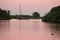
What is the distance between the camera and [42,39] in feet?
59.4

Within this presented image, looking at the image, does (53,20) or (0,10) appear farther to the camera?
(0,10)

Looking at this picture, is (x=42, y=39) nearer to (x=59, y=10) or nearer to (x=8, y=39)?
(x=8, y=39)

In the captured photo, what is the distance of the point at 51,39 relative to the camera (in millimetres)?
18219

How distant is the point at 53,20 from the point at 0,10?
1113 inches

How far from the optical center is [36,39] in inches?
704

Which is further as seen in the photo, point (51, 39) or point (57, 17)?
point (57, 17)

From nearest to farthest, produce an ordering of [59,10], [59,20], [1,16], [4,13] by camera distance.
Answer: [59,20] → [59,10] → [1,16] → [4,13]

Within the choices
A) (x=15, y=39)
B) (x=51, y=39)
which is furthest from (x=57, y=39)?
(x=15, y=39)

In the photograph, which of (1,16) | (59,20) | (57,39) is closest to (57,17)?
(59,20)

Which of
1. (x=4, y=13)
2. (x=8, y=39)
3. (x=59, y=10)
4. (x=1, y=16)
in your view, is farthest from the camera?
(x=4, y=13)

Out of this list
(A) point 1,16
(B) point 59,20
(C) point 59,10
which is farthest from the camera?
(A) point 1,16

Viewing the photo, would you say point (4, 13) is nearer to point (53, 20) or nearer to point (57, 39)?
point (53, 20)

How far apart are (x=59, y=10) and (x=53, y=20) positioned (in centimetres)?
597

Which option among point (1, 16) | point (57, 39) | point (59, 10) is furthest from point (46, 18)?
point (57, 39)
